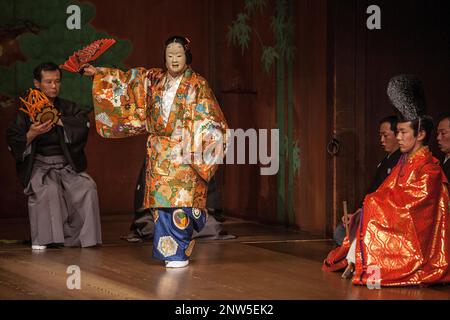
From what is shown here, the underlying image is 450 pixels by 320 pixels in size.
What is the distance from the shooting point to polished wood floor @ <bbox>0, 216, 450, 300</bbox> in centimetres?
505

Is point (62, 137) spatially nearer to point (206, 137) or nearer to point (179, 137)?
point (179, 137)

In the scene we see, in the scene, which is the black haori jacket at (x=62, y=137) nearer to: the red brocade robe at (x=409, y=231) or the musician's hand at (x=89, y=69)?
the musician's hand at (x=89, y=69)

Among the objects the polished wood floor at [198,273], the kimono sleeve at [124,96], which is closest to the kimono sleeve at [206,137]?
the kimono sleeve at [124,96]

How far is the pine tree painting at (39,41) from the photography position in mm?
8578

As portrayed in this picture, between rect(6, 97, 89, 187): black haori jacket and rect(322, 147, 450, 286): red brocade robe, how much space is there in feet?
8.33

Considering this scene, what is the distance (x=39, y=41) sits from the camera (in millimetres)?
8695

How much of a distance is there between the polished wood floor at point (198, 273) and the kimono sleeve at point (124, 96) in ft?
3.08

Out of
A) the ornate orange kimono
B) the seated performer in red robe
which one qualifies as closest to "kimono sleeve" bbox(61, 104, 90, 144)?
the ornate orange kimono

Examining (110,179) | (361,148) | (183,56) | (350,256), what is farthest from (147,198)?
(110,179)

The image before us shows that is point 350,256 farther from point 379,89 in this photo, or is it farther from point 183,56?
point 379,89

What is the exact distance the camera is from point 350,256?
5.48m

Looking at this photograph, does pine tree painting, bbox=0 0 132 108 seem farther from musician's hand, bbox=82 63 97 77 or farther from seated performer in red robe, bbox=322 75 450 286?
seated performer in red robe, bbox=322 75 450 286

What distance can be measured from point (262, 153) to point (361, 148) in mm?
1337

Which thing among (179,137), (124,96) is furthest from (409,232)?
(124,96)
